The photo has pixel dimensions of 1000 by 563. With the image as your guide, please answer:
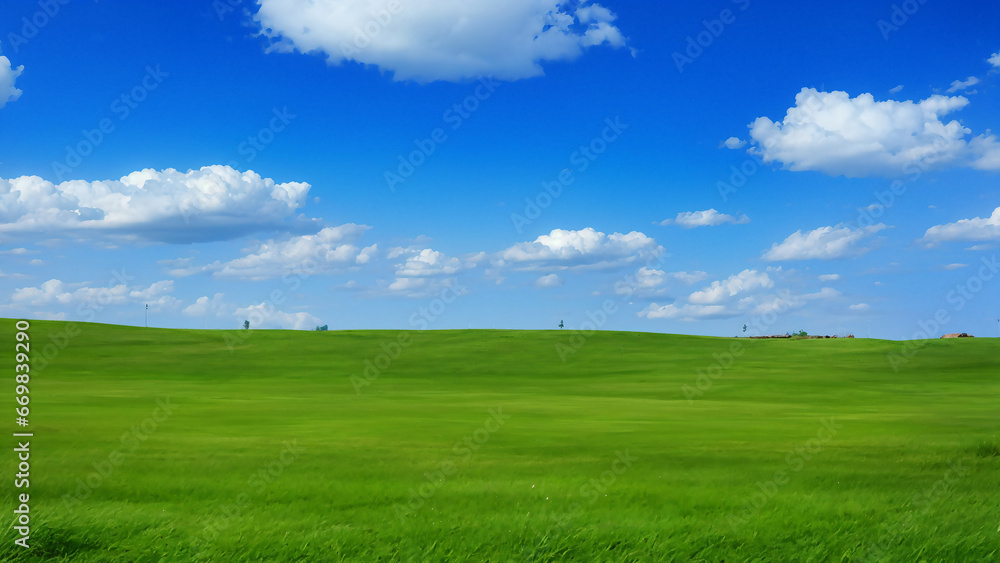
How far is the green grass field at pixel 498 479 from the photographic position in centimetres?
1362

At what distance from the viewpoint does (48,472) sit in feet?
62.6

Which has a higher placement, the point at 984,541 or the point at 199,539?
the point at 199,539

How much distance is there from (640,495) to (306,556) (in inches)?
323

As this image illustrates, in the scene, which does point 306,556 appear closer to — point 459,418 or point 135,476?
point 135,476

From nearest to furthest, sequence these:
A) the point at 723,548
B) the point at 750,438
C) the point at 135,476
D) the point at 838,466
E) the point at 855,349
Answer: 1. the point at 723,548
2. the point at 135,476
3. the point at 838,466
4. the point at 750,438
5. the point at 855,349

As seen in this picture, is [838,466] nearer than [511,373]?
Yes

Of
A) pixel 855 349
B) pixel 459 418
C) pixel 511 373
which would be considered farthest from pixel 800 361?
pixel 459 418

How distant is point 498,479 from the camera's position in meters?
19.6

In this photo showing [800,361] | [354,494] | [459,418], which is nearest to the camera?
[354,494]

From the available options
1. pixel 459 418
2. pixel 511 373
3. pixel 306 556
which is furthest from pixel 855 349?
pixel 306 556

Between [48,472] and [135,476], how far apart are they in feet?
7.42

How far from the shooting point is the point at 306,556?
12.8 meters

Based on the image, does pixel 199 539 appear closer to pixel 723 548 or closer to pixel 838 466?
pixel 723 548

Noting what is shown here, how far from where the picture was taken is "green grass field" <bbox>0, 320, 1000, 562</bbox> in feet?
44.7
